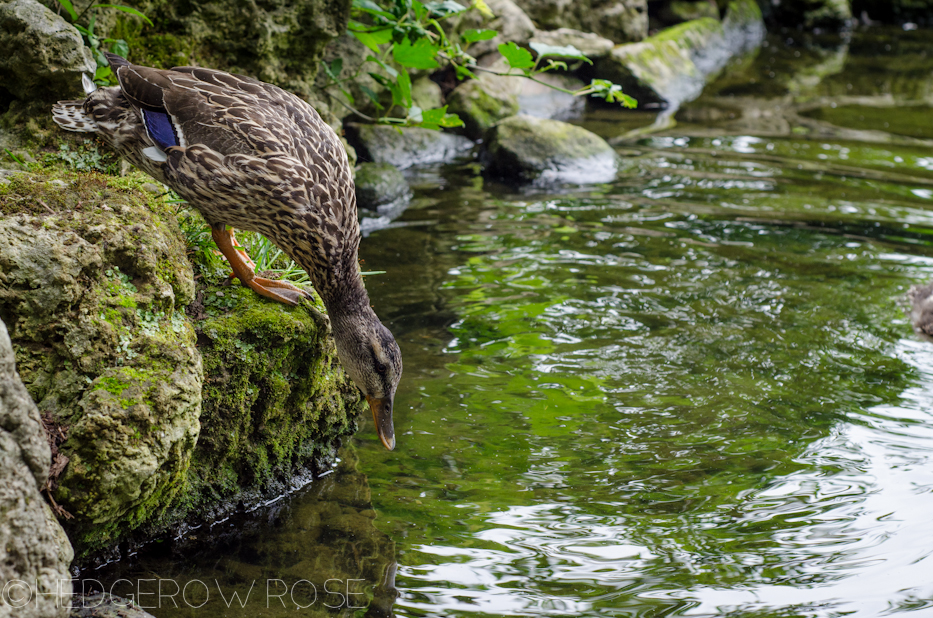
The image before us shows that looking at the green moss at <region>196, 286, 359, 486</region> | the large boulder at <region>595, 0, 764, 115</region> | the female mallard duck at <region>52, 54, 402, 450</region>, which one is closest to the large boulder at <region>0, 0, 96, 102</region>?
the female mallard duck at <region>52, 54, 402, 450</region>

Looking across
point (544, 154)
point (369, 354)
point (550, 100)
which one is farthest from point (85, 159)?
point (550, 100)

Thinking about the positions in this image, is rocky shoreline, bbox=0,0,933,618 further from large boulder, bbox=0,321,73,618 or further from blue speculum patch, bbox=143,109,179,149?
blue speculum patch, bbox=143,109,179,149

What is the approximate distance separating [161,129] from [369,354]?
133 cm

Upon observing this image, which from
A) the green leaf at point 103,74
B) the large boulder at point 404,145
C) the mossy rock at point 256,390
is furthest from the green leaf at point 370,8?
the mossy rock at point 256,390

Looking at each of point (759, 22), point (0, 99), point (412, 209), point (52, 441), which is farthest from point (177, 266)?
point (759, 22)

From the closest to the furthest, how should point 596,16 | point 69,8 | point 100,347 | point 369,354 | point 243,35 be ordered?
point 100,347
point 369,354
point 69,8
point 243,35
point 596,16

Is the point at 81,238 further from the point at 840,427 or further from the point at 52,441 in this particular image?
the point at 840,427

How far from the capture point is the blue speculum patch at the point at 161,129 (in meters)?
3.28

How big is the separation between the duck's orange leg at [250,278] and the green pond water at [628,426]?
0.94m

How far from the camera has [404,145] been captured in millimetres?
9117

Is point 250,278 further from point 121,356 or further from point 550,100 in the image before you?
point 550,100

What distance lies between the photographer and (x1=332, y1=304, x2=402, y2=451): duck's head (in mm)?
3387

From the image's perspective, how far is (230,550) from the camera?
3188mm

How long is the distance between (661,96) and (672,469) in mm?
10220
